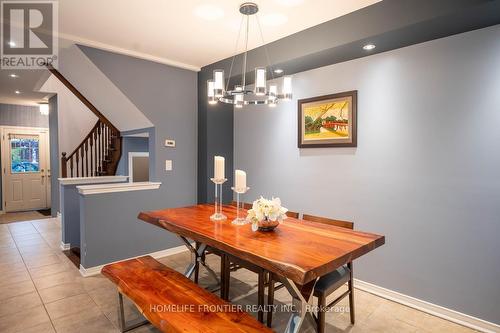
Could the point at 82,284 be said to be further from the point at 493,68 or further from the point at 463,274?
the point at 493,68

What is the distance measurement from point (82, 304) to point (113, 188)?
4.25 ft

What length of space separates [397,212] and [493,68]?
1.38 m

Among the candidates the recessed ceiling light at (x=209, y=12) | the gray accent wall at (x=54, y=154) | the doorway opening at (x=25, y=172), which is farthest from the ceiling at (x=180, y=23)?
the doorway opening at (x=25, y=172)

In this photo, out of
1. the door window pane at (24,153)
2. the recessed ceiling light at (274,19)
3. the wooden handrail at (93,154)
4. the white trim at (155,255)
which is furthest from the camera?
the door window pane at (24,153)

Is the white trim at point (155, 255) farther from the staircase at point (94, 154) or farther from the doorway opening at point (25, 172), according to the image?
the doorway opening at point (25, 172)

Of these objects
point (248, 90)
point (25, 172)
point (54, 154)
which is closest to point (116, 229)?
point (248, 90)

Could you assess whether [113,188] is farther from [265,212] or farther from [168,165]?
[265,212]

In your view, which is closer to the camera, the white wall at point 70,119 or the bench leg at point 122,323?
the bench leg at point 122,323

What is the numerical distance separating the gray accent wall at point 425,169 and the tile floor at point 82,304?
328 mm

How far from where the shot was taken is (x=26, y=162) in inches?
267

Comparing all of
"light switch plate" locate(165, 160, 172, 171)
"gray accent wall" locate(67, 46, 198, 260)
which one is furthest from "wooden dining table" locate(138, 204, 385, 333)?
"light switch plate" locate(165, 160, 172, 171)

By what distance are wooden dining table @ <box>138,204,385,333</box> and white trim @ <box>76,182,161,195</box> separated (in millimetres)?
1257

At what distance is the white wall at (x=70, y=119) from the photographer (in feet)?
18.8

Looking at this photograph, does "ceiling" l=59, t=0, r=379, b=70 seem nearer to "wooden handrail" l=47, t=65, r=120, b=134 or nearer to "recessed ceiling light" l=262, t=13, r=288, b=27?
"recessed ceiling light" l=262, t=13, r=288, b=27
